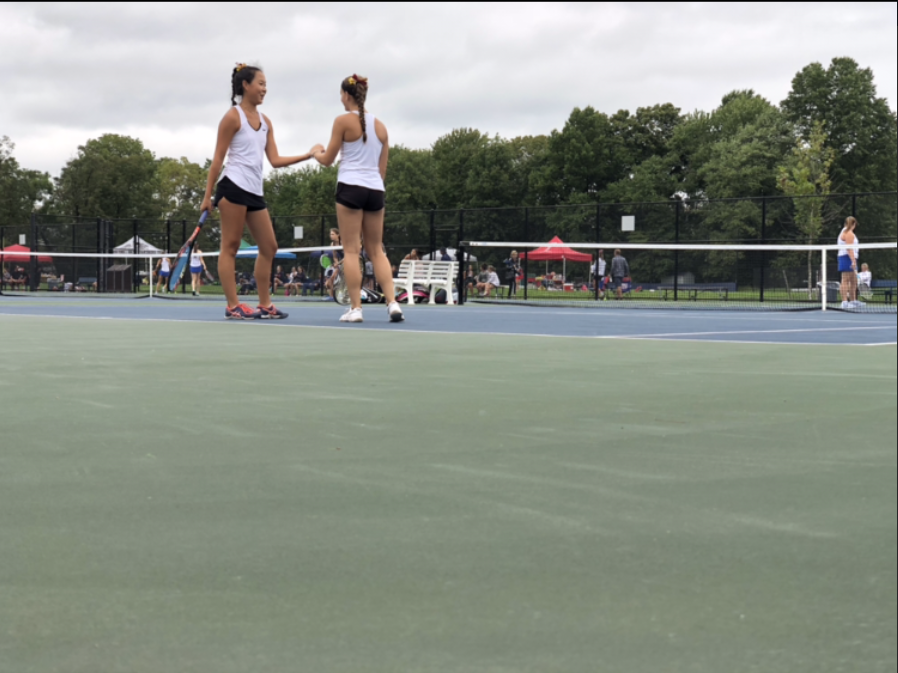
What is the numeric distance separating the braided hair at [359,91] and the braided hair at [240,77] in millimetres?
850

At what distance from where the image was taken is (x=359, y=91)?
29.8 ft

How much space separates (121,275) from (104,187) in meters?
34.4

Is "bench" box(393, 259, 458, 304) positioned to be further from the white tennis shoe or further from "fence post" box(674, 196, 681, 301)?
"fence post" box(674, 196, 681, 301)

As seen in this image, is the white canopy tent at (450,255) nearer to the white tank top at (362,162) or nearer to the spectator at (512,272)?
the spectator at (512,272)

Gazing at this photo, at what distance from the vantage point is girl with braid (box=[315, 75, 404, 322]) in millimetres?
9102

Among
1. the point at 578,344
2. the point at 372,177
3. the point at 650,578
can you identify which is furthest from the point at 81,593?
the point at 372,177

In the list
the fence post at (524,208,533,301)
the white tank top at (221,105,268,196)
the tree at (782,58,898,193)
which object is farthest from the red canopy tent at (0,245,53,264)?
the tree at (782,58,898,193)

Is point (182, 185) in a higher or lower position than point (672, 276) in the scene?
higher

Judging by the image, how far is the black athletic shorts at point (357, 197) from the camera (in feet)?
29.9

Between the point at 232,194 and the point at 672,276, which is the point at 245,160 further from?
the point at 672,276

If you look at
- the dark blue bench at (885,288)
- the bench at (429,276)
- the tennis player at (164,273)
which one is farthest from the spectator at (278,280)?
the dark blue bench at (885,288)

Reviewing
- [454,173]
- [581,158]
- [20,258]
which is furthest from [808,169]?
[20,258]

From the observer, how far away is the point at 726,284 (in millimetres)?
25266

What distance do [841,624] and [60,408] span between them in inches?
122
